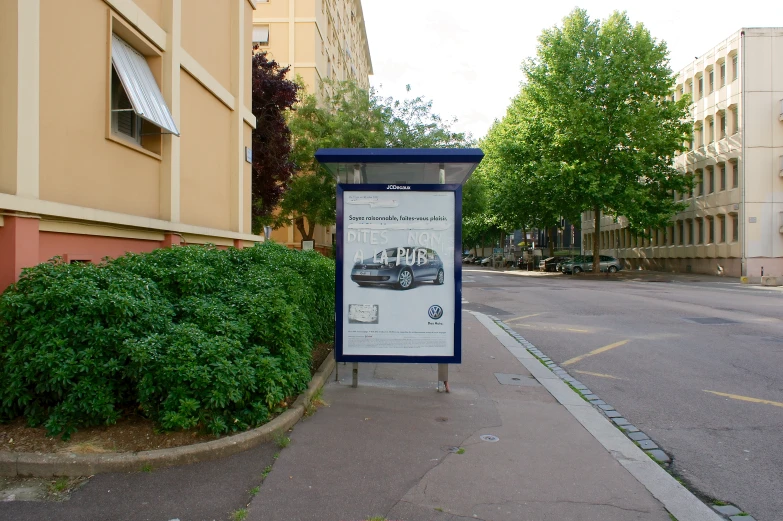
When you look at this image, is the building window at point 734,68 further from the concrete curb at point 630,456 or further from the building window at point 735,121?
the concrete curb at point 630,456

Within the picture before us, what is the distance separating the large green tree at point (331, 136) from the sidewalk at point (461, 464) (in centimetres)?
1883

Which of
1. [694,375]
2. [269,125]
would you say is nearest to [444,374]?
[694,375]

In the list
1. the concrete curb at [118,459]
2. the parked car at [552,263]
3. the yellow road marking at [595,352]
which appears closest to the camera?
the concrete curb at [118,459]

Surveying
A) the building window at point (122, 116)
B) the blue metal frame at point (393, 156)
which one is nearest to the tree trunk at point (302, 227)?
the building window at point (122, 116)

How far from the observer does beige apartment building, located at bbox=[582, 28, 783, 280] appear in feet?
114

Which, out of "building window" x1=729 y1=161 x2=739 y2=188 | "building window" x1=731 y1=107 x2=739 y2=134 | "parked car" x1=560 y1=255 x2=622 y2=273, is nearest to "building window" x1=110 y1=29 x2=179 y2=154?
"building window" x1=729 y1=161 x2=739 y2=188

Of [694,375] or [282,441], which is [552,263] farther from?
[282,441]

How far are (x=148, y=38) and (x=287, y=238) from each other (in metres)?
21.9

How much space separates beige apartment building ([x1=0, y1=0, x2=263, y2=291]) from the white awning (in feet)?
0.07

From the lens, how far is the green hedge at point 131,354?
426 centimetres

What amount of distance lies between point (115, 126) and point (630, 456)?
7.10 meters

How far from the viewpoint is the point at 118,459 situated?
399cm

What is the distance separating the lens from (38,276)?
4773 mm

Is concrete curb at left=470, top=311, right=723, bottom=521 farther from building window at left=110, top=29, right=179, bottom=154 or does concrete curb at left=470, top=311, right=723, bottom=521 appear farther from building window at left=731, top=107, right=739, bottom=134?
building window at left=731, top=107, right=739, bottom=134
